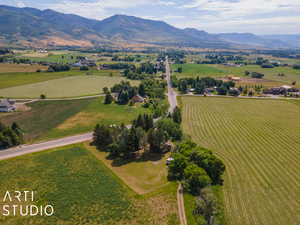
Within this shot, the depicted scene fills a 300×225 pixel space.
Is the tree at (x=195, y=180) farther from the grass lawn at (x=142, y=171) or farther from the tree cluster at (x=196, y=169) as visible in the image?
the grass lawn at (x=142, y=171)

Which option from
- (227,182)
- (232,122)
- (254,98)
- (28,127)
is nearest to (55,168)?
(28,127)

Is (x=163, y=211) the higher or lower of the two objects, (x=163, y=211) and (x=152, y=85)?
the lower

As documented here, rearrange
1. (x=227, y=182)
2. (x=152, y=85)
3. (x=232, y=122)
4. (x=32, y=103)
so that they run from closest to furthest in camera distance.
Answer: (x=227, y=182) < (x=232, y=122) < (x=32, y=103) < (x=152, y=85)

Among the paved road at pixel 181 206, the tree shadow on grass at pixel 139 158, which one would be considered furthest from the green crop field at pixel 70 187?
the paved road at pixel 181 206

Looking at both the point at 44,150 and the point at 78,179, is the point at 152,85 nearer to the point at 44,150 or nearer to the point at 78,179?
the point at 44,150

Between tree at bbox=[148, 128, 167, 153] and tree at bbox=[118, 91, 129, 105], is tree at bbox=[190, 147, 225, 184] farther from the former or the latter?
tree at bbox=[118, 91, 129, 105]

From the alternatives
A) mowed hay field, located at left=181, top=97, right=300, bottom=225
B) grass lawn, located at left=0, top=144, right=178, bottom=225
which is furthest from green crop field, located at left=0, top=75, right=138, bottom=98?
grass lawn, located at left=0, top=144, right=178, bottom=225
